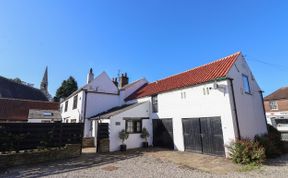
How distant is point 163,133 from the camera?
52.3 feet

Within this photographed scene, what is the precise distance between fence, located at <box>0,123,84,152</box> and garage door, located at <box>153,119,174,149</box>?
279 inches

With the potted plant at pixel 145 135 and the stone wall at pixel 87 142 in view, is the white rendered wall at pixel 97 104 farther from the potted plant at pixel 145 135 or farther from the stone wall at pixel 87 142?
the potted plant at pixel 145 135

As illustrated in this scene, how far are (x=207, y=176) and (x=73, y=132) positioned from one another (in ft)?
30.6

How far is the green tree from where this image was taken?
152ft

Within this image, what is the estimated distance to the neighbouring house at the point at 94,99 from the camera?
20.0 m

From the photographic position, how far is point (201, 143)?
41.4ft

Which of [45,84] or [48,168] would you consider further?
[45,84]

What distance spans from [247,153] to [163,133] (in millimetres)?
7380

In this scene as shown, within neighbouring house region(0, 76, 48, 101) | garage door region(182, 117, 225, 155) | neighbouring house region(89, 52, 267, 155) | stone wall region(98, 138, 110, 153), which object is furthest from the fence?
neighbouring house region(0, 76, 48, 101)

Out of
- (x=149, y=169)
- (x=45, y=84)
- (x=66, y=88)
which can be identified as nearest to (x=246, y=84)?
(x=149, y=169)

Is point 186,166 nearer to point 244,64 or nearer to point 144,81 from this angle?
point 244,64

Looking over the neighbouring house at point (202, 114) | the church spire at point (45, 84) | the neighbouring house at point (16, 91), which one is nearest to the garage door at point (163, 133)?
the neighbouring house at point (202, 114)

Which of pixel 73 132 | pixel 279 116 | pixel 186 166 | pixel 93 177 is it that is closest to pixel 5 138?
pixel 73 132

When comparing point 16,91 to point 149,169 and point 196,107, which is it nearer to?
point 196,107
